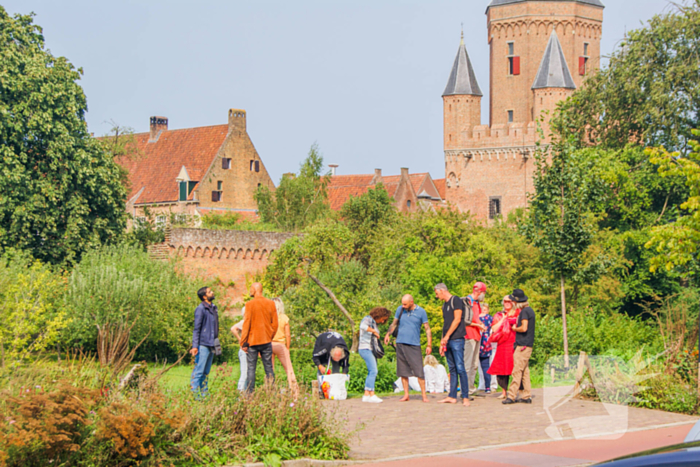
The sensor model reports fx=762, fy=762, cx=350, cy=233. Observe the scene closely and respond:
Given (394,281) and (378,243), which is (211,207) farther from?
(394,281)

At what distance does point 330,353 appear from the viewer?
13219 millimetres

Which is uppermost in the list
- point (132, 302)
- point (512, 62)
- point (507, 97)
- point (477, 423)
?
point (512, 62)

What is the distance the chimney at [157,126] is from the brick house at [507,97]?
22869 mm

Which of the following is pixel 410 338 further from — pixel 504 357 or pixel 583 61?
pixel 583 61

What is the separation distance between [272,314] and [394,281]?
1542 cm

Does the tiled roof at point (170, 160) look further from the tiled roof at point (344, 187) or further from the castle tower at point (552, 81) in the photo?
the castle tower at point (552, 81)

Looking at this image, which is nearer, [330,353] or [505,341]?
[505,341]

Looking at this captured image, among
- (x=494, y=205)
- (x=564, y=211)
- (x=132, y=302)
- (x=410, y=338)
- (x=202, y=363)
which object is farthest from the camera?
(x=494, y=205)

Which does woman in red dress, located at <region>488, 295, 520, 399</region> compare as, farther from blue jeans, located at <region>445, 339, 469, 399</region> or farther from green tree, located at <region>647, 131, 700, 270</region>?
green tree, located at <region>647, 131, 700, 270</region>

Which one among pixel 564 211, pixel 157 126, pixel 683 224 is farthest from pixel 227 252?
pixel 157 126

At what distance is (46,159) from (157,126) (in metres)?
32.3

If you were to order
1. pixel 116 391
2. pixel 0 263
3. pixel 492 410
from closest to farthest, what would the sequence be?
pixel 116 391 → pixel 492 410 → pixel 0 263

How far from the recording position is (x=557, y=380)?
15453mm

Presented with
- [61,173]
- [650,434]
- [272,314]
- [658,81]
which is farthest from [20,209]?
[658,81]
